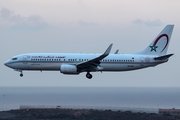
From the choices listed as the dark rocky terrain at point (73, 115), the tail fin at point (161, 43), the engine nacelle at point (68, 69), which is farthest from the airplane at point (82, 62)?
the dark rocky terrain at point (73, 115)

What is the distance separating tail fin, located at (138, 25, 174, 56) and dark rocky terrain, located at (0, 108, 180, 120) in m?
12.1

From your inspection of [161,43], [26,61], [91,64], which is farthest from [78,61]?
[161,43]

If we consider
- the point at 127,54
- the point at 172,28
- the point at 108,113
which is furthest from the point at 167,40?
the point at 108,113

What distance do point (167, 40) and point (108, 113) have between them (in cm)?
1793

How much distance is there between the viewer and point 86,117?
59281 millimetres

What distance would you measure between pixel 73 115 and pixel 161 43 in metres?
20.3

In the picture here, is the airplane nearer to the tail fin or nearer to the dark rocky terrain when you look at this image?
the tail fin

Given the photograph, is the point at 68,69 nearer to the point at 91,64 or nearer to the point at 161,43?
the point at 91,64

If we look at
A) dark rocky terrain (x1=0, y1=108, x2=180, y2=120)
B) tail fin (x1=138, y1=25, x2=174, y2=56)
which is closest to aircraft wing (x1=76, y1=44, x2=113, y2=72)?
dark rocky terrain (x1=0, y1=108, x2=180, y2=120)

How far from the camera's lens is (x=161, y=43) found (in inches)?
2820

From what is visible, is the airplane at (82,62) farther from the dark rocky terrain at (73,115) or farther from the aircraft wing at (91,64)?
the dark rocky terrain at (73,115)

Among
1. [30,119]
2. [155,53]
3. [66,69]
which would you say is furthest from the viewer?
[155,53]

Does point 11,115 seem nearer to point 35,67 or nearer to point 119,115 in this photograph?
point 35,67

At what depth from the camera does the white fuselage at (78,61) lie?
67.6 meters
